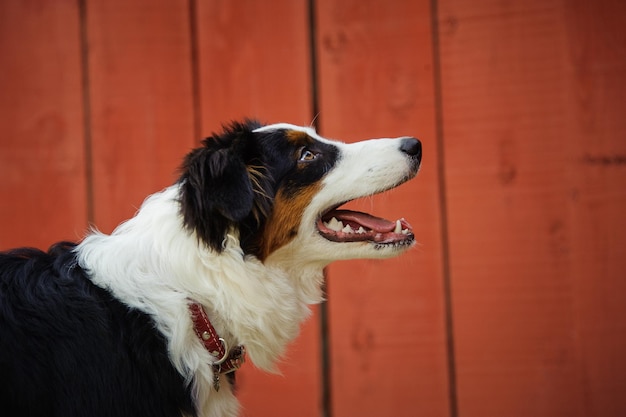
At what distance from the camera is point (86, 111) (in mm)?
3816

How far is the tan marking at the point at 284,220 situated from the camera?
2.46 meters

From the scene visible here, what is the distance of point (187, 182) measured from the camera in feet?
7.73

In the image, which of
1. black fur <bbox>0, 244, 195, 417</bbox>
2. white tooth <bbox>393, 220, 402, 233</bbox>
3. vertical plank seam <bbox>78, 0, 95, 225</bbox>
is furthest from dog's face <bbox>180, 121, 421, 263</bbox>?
vertical plank seam <bbox>78, 0, 95, 225</bbox>

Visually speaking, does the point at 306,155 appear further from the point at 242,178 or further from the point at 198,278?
the point at 198,278

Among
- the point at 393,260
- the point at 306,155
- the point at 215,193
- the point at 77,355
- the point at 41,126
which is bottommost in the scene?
the point at 77,355

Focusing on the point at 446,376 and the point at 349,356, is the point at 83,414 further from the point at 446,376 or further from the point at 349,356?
the point at 446,376

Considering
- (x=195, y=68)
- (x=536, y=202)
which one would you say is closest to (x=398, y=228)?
(x=536, y=202)

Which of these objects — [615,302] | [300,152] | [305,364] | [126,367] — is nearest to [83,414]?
[126,367]

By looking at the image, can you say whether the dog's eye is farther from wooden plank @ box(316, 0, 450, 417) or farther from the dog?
wooden plank @ box(316, 0, 450, 417)

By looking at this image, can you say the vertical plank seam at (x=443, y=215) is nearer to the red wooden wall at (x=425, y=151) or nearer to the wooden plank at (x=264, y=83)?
the red wooden wall at (x=425, y=151)

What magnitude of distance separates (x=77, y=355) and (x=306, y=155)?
3.24 feet

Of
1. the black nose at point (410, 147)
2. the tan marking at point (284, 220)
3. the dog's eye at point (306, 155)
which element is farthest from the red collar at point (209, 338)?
the black nose at point (410, 147)

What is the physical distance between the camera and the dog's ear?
229cm

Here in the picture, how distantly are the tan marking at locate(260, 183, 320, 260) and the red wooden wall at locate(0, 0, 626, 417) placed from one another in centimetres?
123
